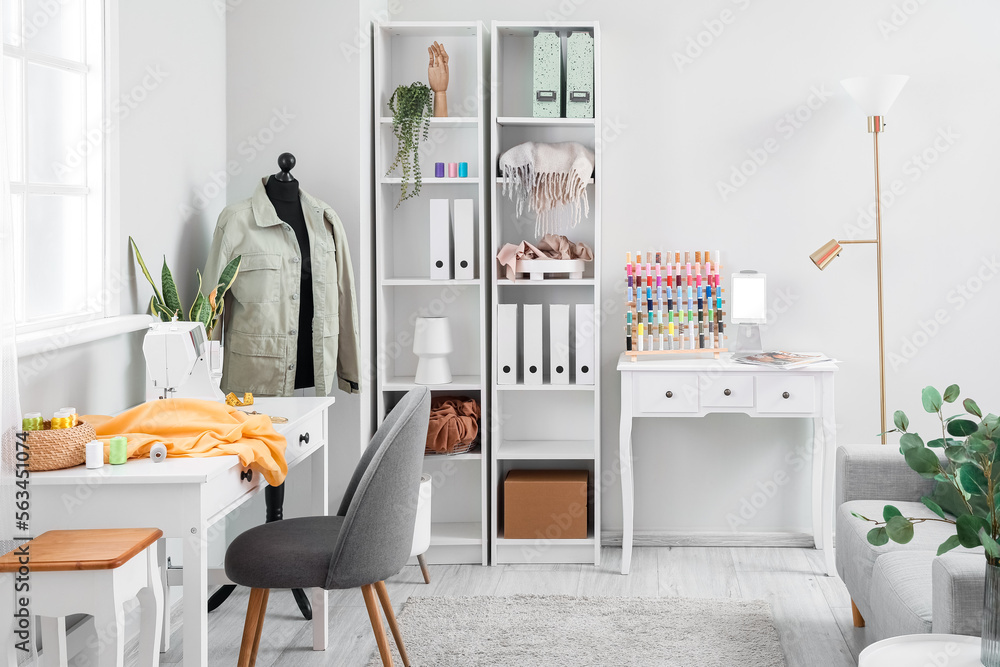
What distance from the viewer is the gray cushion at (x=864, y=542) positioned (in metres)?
2.41

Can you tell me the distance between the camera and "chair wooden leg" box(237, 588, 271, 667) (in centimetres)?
217

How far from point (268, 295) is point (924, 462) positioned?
218 cm

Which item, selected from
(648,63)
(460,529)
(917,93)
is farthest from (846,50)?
(460,529)

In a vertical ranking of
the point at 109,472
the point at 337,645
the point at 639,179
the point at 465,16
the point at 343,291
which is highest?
the point at 465,16

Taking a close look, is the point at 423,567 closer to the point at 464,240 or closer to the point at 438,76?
the point at 464,240

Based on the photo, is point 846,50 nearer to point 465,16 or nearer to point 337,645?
point 465,16

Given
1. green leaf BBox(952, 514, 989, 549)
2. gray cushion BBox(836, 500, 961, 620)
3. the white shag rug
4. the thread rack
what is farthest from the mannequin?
green leaf BBox(952, 514, 989, 549)

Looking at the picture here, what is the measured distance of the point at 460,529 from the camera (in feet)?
12.1

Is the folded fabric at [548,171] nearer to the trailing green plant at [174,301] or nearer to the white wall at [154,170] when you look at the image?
the white wall at [154,170]

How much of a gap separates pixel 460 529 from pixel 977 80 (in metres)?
2.87

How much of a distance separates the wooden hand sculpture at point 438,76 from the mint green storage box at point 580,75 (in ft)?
1.65

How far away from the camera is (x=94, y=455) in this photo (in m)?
1.85

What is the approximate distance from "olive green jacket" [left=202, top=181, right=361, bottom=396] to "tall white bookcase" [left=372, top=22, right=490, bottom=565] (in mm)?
408

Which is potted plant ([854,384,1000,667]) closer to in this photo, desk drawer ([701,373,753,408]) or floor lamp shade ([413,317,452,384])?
desk drawer ([701,373,753,408])
